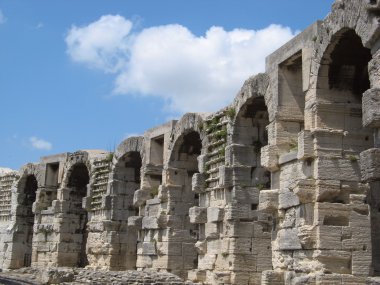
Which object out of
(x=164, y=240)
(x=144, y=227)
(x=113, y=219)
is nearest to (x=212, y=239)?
(x=164, y=240)

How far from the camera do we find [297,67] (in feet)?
41.9

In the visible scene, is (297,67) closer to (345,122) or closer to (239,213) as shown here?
(345,122)

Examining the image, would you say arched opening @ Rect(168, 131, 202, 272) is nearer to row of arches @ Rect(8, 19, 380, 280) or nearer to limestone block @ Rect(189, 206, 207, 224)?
row of arches @ Rect(8, 19, 380, 280)

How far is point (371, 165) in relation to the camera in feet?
27.2

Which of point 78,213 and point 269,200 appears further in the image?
point 78,213

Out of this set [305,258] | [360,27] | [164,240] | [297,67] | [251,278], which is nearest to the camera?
[360,27]

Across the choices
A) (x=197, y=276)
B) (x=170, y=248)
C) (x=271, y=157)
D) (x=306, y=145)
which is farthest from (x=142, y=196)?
(x=306, y=145)

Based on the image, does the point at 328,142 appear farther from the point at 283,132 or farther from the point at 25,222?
the point at 25,222

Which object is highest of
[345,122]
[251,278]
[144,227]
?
[345,122]

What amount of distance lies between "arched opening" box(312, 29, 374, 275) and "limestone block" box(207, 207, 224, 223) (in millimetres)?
3980

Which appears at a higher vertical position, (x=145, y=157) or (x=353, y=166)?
(x=145, y=157)

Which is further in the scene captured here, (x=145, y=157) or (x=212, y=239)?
(x=145, y=157)

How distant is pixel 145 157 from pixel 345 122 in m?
8.99

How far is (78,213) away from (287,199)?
45.8 ft
